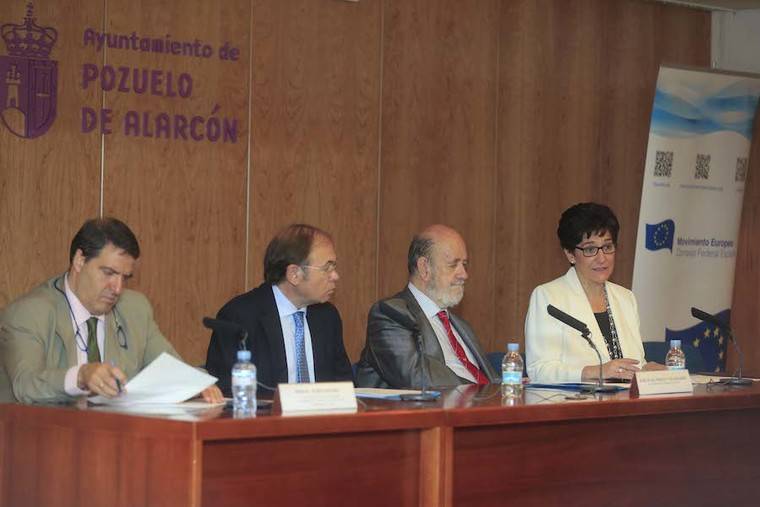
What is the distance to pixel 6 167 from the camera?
6.18 m

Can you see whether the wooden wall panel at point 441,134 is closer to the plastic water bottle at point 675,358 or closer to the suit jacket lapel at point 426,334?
the suit jacket lapel at point 426,334

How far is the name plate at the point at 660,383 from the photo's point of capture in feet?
13.7

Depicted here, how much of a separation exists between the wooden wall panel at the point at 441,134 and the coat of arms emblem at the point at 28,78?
214 cm

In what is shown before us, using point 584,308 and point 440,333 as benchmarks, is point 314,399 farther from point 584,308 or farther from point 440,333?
point 584,308

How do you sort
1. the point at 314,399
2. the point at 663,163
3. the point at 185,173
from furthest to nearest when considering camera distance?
1. the point at 663,163
2. the point at 185,173
3. the point at 314,399

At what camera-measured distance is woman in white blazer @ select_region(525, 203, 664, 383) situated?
5.05 metres

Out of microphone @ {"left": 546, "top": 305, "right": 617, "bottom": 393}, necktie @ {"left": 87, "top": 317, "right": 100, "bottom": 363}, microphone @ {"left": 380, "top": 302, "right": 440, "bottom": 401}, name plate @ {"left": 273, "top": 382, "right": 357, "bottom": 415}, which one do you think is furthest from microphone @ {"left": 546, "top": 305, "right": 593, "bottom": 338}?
necktie @ {"left": 87, "top": 317, "right": 100, "bottom": 363}

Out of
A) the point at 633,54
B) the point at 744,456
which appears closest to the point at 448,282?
the point at 744,456

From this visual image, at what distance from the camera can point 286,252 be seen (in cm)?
478

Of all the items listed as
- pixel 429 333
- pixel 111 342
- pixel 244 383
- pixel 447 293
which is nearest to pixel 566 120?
pixel 447 293

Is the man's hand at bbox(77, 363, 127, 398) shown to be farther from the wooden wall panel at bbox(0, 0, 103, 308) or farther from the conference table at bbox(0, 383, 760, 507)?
the wooden wall panel at bbox(0, 0, 103, 308)

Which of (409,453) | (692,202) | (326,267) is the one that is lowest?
(409,453)

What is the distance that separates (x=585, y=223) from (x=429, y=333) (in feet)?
3.09

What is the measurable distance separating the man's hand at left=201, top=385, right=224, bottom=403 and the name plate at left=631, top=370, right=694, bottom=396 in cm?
148
